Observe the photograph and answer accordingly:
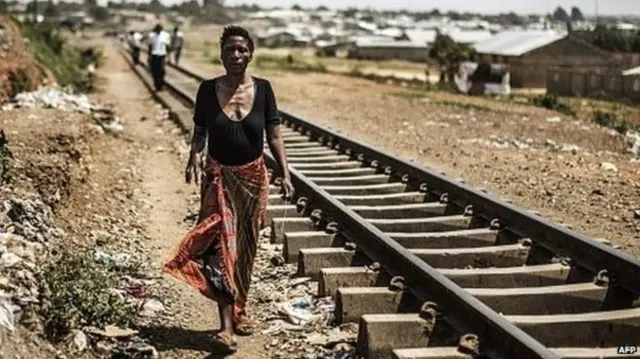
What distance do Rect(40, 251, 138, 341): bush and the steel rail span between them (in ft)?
5.46

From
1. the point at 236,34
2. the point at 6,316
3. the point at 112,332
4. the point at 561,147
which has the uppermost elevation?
the point at 236,34

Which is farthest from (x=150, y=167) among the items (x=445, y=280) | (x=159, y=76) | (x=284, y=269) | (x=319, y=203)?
(x=159, y=76)

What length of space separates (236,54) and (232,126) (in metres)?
0.42

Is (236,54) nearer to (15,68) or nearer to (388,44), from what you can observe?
(15,68)

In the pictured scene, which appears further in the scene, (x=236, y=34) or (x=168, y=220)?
(x=168, y=220)

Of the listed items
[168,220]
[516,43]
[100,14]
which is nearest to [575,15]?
[516,43]

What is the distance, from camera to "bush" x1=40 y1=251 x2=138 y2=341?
500 centimetres

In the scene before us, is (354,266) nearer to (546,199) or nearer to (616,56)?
(546,199)

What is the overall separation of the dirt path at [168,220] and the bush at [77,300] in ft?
0.82

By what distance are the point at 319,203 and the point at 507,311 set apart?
9.60 feet

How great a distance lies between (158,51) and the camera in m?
23.2

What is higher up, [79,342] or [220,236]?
[220,236]

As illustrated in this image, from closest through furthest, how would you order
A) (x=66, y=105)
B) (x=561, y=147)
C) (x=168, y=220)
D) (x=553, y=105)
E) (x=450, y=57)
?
(x=168, y=220) < (x=561, y=147) < (x=66, y=105) < (x=553, y=105) < (x=450, y=57)

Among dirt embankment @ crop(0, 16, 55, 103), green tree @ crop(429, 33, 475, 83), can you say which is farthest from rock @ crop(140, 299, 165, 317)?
green tree @ crop(429, 33, 475, 83)
